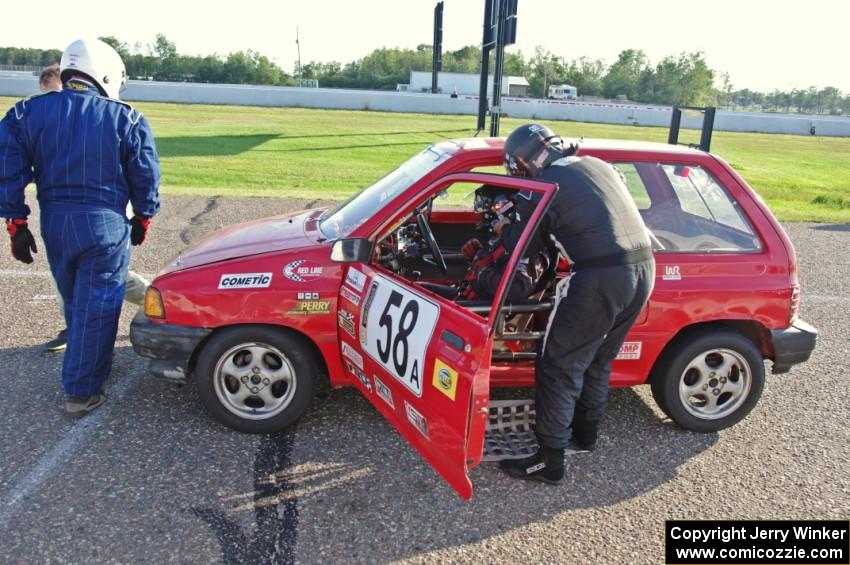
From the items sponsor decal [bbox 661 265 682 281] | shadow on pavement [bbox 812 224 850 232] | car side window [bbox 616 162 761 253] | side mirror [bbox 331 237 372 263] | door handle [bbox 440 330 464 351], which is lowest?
shadow on pavement [bbox 812 224 850 232]

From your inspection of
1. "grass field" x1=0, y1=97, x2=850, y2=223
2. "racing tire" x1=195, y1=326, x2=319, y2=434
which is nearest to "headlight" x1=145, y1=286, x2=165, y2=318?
"racing tire" x1=195, y1=326, x2=319, y2=434

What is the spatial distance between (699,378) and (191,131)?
20.9 m

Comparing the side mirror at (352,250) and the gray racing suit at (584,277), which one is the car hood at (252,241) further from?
the gray racing suit at (584,277)

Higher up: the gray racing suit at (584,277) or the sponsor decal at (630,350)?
the gray racing suit at (584,277)

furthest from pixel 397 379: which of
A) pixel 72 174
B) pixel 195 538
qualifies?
pixel 72 174

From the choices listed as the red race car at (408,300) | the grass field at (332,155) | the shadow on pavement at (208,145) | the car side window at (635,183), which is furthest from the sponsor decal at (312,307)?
the shadow on pavement at (208,145)

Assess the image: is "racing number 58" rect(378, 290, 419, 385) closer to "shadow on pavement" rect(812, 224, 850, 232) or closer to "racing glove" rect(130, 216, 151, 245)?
"racing glove" rect(130, 216, 151, 245)

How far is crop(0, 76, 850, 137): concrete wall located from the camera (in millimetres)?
37469

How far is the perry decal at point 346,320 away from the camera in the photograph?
343cm

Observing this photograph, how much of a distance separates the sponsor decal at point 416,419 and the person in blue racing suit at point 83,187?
199 centimetres

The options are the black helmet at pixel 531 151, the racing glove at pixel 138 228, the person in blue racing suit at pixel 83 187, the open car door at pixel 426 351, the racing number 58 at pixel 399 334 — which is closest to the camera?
the open car door at pixel 426 351

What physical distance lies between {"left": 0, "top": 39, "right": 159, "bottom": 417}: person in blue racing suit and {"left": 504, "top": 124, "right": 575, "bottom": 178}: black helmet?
2.19 metres

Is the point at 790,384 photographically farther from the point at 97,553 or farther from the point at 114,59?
the point at 114,59

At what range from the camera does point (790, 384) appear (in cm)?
471
